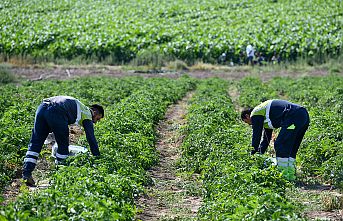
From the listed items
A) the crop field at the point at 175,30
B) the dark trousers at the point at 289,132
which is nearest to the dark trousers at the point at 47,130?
the dark trousers at the point at 289,132

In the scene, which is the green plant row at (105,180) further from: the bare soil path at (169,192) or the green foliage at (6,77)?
the green foliage at (6,77)

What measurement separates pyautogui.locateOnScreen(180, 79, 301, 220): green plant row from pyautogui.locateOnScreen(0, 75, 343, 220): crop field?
0.01 m

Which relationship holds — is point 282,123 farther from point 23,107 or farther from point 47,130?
point 23,107

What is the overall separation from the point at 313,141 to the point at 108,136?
3.84m

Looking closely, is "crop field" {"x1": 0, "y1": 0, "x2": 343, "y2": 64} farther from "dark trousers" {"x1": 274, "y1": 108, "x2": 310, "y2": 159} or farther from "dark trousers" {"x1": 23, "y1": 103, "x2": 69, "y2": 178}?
"dark trousers" {"x1": 23, "y1": 103, "x2": 69, "y2": 178}

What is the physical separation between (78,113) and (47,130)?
1.90ft

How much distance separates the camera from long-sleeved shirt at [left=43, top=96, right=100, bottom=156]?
955cm

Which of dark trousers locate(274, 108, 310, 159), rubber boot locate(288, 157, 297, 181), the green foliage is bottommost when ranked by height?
the green foliage

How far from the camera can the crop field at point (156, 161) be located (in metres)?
6.66

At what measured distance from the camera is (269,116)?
10281 millimetres

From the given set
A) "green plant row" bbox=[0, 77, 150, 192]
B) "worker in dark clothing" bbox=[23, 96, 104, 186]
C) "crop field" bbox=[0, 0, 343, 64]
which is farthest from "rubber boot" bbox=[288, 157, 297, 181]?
"crop field" bbox=[0, 0, 343, 64]

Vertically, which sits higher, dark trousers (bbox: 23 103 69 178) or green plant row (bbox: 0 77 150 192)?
dark trousers (bbox: 23 103 69 178)

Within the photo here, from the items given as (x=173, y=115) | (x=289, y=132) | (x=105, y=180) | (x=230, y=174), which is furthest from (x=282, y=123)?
(x=173, y=115)

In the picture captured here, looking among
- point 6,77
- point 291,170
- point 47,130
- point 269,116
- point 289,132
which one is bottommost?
point 6,77
